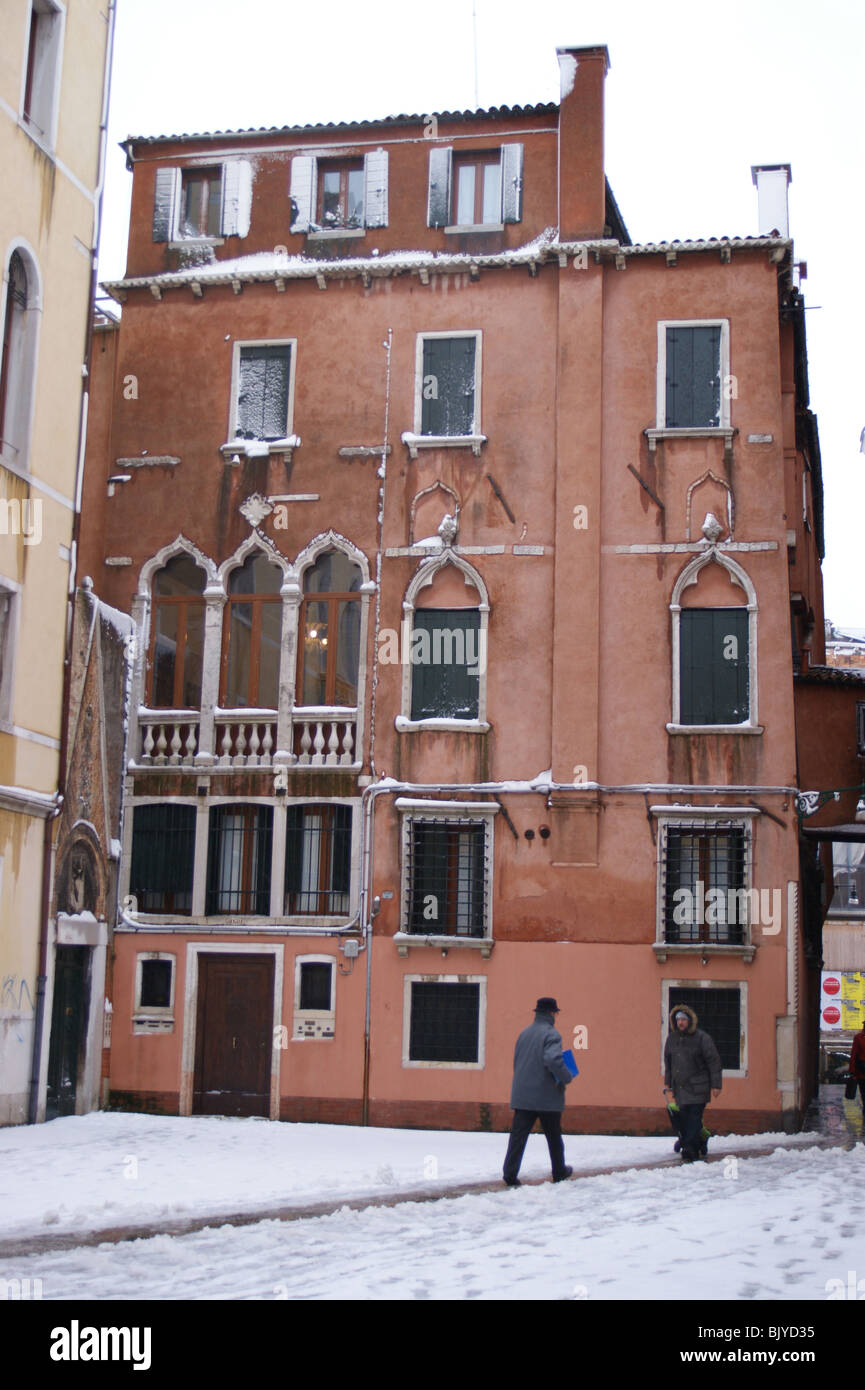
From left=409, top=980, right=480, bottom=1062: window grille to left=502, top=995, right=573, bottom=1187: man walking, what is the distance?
680 centimetres

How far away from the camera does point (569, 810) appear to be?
68.2 feet

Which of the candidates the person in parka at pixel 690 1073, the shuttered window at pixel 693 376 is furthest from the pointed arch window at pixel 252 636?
the person in parka at pixel 690 1073

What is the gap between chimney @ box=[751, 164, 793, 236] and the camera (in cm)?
2308

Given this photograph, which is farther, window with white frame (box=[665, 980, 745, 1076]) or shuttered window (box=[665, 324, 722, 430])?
shuttered window (box=[665, 324, 722, 430])

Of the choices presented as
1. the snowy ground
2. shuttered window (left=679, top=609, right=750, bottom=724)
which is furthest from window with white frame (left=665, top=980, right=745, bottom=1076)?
shuttered window (left=679, top=609, right=750, bottom=724)

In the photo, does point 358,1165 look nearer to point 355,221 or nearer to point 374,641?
point 374,641

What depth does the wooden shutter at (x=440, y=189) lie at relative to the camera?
2262 cm

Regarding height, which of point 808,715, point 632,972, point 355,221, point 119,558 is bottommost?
point 632,972

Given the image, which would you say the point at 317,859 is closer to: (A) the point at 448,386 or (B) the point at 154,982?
(B) the point at 154,982

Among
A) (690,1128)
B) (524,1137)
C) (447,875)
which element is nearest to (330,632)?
(447,875)

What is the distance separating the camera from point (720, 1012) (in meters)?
20.2

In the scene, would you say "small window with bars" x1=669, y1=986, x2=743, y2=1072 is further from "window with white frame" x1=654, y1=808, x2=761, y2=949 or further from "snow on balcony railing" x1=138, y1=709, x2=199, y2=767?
"snow on balcony railing" x1=138, y1=709, x2=199, y2=767
